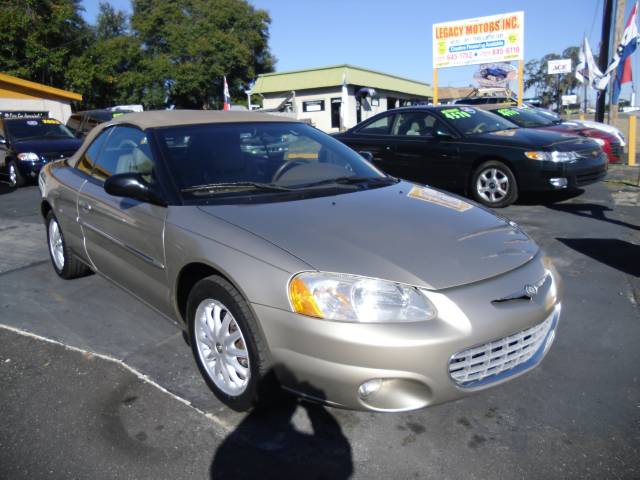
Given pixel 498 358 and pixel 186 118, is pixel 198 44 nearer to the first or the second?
pixel 186 118

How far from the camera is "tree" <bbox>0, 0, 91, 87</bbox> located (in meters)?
30.7

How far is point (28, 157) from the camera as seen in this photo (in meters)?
10.8

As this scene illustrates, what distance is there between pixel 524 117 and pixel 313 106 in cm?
2410

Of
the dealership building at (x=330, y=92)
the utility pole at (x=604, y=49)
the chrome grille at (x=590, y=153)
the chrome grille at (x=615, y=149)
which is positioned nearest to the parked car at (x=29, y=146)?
the chrome grille at (x=590, y=153)

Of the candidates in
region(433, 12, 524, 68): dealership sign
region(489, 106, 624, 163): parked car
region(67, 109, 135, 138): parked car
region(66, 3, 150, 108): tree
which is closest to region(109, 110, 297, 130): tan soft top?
region(489, 106, 624, 163): parked car

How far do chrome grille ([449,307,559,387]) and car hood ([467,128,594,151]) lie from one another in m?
5.14

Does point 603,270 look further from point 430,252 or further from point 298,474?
point 298,474

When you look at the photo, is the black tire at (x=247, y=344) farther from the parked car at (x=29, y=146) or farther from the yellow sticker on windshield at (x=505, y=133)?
the parked car at (x=29, y=146)

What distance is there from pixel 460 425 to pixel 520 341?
0.49m

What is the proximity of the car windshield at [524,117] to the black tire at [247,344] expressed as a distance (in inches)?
314

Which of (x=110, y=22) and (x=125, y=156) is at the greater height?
(x=110, y=22)

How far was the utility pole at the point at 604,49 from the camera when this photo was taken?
53.4 feet

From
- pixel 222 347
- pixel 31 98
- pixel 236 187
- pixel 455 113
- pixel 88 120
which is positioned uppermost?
pixel 31 98

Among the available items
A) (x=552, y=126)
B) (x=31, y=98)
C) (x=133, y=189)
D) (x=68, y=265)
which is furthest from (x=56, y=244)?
(x=31, y=98)
